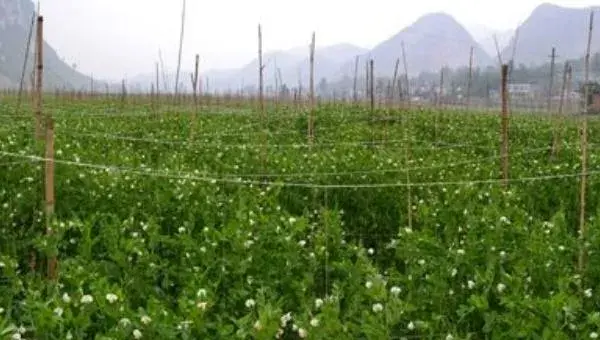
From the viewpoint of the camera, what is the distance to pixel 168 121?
1565cm

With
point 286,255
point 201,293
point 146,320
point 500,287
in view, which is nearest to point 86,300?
point 146,320

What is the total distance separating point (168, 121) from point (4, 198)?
9.35 m

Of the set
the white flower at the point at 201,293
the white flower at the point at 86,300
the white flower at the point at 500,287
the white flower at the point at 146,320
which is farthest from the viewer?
the white flower at the point at 500,287

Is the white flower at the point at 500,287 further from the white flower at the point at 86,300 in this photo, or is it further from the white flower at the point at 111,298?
the white flower at the point at 86,300

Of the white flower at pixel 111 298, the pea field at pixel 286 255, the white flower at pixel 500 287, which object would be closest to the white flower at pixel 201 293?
the pea field at pixel 286 255

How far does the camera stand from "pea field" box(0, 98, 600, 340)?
11.5 feet

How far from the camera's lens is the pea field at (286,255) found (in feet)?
11.5

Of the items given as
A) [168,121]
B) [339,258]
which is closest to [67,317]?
[339,258]

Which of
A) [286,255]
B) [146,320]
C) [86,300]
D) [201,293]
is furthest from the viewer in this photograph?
[286,255]

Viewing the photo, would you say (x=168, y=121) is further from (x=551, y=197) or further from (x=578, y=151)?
(x=551, y=197)

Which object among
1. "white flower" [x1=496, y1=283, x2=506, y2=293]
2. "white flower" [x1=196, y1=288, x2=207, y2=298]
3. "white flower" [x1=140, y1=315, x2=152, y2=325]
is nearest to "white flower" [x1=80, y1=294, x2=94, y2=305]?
"white flower" [x1=140, y1=315, x2=152, y2=325]

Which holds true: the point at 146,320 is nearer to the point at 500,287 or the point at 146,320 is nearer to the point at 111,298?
the point at 111,298

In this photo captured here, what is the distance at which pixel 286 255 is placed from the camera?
474 cm

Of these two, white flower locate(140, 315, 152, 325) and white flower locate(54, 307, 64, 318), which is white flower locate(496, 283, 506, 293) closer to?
white flower locate(140, 315, 152, 325)
